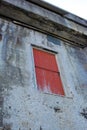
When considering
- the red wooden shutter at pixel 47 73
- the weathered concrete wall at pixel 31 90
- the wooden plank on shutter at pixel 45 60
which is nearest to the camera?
the weathered concrete wall at pixel 31 90

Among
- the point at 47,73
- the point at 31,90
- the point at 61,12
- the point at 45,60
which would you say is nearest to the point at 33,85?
the point at 31,90

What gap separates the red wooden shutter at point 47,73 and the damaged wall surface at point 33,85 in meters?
0.16

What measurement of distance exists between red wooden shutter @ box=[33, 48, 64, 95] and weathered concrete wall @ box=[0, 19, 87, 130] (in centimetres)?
18

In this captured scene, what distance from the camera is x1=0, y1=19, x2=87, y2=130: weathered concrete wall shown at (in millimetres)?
3671

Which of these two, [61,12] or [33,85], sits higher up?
[61,12]

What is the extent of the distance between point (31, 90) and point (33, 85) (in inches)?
7.2

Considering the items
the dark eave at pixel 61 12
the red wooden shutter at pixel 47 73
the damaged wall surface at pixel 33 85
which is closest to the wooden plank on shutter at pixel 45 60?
the red wooden shutter at pixel 47 73

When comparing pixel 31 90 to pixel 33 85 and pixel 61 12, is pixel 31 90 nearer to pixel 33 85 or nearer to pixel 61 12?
pixel 33 85

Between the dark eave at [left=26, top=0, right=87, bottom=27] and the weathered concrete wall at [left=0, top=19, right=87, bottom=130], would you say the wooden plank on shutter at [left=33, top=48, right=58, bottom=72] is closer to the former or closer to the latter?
the weathered concrete wall at [left=0, top=19, right=87, bottom=130]

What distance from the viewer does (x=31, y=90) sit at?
4.20 metres

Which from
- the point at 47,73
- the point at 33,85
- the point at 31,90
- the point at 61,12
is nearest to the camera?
the point at 31,90

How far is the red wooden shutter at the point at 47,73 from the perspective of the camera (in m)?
4.63

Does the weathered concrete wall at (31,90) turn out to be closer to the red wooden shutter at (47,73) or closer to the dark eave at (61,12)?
the red wooden shutter at (47,73)

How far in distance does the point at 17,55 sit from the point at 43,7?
2.49 metres
